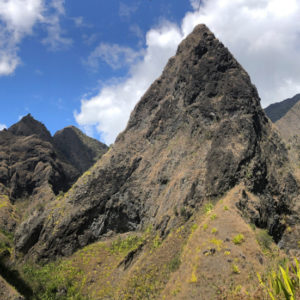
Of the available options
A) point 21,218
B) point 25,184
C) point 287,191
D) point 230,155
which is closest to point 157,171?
point 230,155

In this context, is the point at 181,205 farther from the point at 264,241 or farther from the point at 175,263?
the point at 264,241

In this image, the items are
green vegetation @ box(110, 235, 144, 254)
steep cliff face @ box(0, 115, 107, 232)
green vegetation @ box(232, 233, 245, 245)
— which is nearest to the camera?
green vegetation @ box(232, 233, 245, 245)

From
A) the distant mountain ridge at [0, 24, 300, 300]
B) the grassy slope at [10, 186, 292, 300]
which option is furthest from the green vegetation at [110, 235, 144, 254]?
the distant mountain ridge at [0, 24, 300, 300]

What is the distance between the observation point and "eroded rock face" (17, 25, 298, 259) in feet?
83.4

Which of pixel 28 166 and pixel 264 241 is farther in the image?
pixel 28 166

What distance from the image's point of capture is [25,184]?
70.2 metres

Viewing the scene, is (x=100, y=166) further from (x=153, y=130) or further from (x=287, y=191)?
(x=287, y=191)

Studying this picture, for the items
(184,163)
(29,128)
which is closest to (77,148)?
(29,128)

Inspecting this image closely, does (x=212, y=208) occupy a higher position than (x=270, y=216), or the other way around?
(x=212, y=208)

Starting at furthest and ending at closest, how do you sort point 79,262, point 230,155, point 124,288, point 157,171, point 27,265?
point 157,171 → point 27,265 → point 79,262 → point 230,155 → point 124,288

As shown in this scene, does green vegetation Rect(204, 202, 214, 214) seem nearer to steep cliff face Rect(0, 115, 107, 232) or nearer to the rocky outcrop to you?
steep cliff face Rect(0, 115, 107, 232)

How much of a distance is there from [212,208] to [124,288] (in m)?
10.1

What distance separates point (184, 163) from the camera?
3056 centimetres

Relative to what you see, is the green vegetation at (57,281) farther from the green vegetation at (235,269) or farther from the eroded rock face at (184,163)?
the green vegetation at (235,269)
